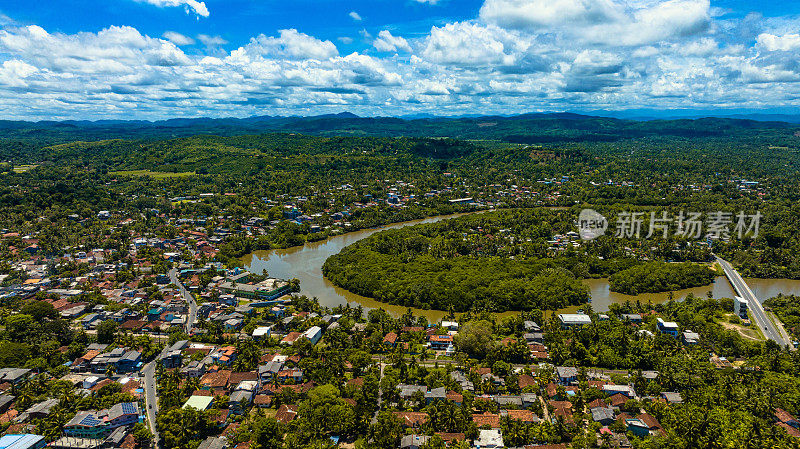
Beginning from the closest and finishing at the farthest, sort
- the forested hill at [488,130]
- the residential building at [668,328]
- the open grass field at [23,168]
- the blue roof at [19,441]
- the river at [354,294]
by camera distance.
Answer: the blue roof at [19,441] < the residential building at [668,328] < the river at [354,294] < the open grass field at [23,168] < the forested hill at [488,130]

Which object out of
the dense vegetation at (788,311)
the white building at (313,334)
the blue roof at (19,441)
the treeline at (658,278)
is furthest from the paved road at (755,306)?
the blue roof at (19,441)

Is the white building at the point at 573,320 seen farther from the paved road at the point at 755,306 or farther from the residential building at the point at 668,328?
the paved road at the point at 755,306

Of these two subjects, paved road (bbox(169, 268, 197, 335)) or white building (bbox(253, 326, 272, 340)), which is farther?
paved road (bbox(169, 268, 197, 335))

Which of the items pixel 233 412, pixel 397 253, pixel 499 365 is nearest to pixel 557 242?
pixel 397 253

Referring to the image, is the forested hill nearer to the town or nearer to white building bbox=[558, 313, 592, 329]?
the town

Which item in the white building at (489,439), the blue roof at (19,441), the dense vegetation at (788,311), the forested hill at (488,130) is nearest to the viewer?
the blue roof at (19,441)

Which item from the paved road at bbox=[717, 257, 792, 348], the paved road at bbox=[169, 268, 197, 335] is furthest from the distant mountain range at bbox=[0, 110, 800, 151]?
the paved road at bbox=[717, 257, 792, 348]
